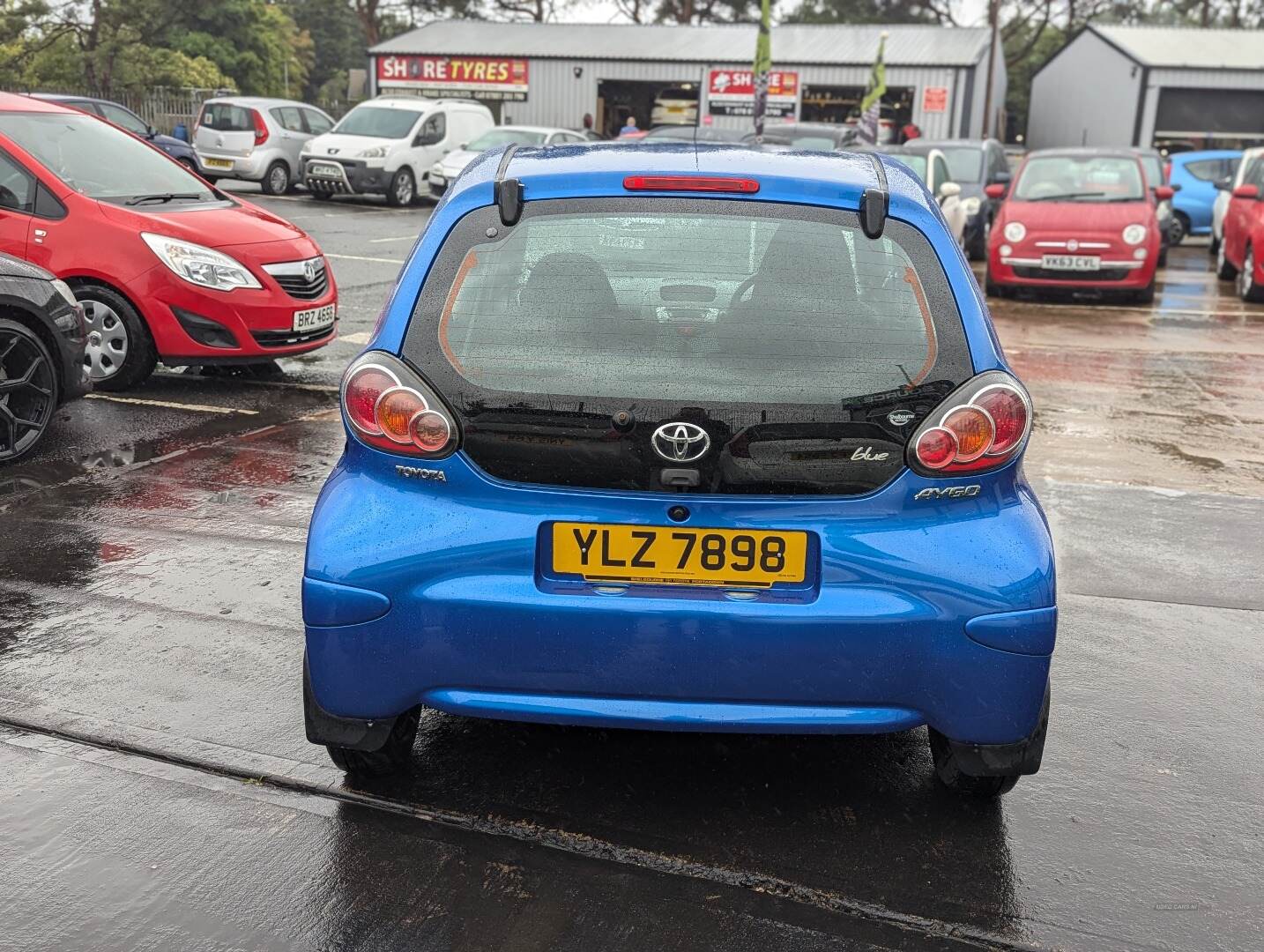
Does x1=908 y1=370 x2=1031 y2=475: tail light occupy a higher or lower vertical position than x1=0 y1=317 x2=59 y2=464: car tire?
higher

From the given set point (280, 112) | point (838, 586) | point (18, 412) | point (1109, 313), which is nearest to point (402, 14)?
point (280, 112)

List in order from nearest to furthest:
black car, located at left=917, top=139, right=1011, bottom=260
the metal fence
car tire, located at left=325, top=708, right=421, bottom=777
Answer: car tire, located at left=325, top=708, right=421, bottom=777 < black car, located at left=917, top=139, right=1011, bottom=260 < the metal fence

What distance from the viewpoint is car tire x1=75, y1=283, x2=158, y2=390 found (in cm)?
775

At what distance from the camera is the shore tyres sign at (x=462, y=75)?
141 ft

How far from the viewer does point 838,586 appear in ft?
9.46

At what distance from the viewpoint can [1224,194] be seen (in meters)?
18.9

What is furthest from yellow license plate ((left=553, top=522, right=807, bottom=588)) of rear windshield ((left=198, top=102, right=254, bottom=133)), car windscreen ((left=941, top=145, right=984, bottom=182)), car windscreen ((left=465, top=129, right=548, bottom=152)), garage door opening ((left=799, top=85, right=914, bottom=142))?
garage door opening ((left=799, top=85, right=914, bottom=142))

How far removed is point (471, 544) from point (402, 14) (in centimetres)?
6799

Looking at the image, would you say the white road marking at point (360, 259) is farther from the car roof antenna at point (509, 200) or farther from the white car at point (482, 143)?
the car roof antenna at point (509, 200)

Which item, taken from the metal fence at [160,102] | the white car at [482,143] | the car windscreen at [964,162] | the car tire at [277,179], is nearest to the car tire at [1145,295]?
the car windscreen at [964,162]

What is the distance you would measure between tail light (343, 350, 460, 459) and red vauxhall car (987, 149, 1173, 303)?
12.6m

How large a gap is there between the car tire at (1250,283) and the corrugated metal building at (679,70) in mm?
25949

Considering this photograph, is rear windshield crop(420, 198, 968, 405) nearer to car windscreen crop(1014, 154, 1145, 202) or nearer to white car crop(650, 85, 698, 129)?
car windscreen crop(1014, 154, 1145, 202)

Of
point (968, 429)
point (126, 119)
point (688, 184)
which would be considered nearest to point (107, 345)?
point (688, 184)
